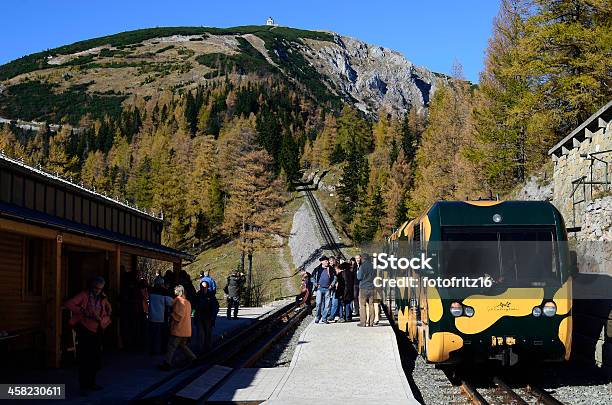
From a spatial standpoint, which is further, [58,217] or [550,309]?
[58,217]

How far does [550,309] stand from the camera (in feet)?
39.1

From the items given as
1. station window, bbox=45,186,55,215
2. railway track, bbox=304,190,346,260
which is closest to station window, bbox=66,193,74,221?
station window, bbox=45,186,55,215

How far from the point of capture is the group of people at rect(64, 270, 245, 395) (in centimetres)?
1101

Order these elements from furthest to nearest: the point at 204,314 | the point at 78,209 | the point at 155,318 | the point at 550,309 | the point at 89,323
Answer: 1. the point at 78,209
2. the point at 204,314
3. the point at 155,318
4. the point at 550,309
5. the point at 89,323

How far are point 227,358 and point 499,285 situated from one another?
6.35 m

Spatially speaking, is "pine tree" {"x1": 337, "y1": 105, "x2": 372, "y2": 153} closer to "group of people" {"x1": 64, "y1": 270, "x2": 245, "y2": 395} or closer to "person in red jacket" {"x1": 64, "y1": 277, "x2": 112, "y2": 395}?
"group of people" {"x1": 64, "y1": 270, "x2": 245, "y2": 395}

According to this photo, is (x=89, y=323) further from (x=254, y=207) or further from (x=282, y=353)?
(x=254, y=207)

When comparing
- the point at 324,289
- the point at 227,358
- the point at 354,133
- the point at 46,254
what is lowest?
the point at 227,358

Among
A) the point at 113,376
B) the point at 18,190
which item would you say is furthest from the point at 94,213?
the point at 113,376

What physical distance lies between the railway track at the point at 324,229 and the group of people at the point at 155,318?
41.9 metres

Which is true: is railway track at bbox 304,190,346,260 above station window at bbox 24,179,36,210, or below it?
above

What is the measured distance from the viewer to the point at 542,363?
12.7 m

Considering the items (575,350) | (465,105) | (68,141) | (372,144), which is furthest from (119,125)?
(575,350)

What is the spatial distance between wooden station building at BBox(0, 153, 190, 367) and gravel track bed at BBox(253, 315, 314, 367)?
11.8 feet
